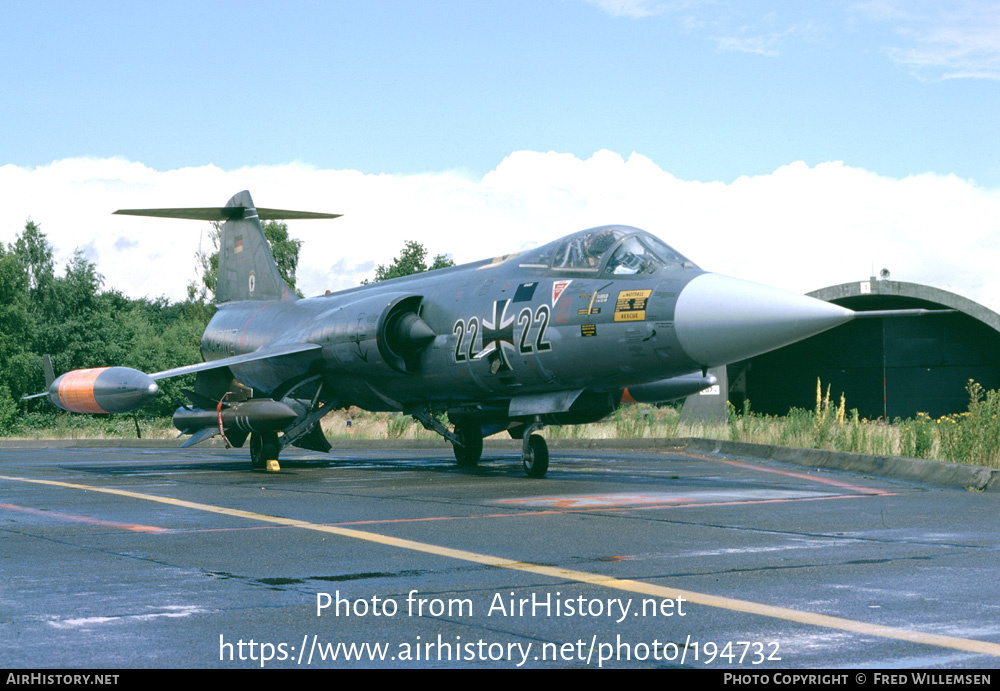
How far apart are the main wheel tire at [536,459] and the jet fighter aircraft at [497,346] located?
0.08 ft

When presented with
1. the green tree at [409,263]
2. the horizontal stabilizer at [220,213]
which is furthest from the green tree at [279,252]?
the horizontal stabilizer at [220,213]

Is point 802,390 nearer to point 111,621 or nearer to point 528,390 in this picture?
point 528,390

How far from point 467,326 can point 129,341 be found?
49.4 m

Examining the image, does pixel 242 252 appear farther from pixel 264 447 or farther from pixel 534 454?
pixel 534 454

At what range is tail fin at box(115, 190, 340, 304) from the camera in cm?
2402

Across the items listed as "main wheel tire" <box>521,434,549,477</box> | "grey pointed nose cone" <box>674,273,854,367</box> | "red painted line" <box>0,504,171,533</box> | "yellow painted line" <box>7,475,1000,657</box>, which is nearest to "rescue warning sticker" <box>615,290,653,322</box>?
"grey pointed nose cone" <box>674,273,854,367</box>

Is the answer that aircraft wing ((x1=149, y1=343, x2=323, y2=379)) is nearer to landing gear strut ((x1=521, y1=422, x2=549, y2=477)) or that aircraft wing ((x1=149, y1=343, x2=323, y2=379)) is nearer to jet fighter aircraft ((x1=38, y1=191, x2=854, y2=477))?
jet fighter aircraft ((x1=38, y1=191, x2=854, y2=477))

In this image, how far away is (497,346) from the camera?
15.3m

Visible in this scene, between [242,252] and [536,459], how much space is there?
11.9 m

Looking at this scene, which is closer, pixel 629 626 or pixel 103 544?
pixel 629 626

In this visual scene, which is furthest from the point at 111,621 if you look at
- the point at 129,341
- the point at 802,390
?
the point at 129,341

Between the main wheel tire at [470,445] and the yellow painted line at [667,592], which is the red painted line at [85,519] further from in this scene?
the main wheel tire at [470,445]

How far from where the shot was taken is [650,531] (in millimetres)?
8922

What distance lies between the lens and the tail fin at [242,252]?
2402cm
